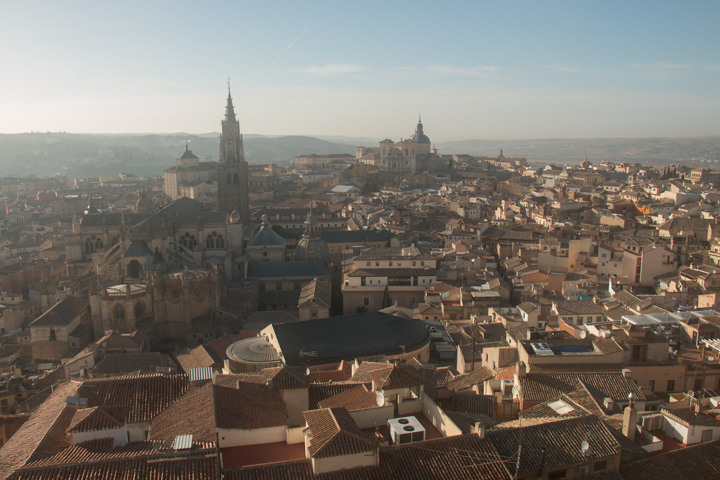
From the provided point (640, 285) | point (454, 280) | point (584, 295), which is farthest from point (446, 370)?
point (640, 285)

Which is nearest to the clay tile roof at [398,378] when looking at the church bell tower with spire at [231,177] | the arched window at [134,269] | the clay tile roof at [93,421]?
the clay tile roof at [93,421]

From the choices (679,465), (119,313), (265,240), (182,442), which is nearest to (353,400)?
(182,442)

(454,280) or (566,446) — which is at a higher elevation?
(566,446)

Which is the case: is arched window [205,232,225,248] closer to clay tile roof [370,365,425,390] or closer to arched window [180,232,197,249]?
arched window [180,232,197,249]

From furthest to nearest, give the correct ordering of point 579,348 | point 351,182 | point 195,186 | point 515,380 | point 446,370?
point 351,182 → point 195,186 → point 446,370 → point 579,348 → point 515,380

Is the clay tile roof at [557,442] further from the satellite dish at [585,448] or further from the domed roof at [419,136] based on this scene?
the domed roof at [419,136]

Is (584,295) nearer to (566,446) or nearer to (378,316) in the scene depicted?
(378,316)

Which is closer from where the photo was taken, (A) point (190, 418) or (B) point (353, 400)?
(A) point (190, 418)

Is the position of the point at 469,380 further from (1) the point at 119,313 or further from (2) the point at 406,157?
(2) the point at 406,157
